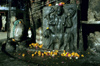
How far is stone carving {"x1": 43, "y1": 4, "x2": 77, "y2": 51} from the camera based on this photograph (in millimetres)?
4754

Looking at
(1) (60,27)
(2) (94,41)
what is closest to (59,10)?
(1) (60,27)

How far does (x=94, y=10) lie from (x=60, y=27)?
85.9 inches

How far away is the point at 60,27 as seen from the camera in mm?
4898

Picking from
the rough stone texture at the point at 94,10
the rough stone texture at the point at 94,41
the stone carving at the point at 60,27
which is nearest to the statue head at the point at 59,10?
the stone carving at the point at 60,27

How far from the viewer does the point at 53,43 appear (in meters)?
5.05

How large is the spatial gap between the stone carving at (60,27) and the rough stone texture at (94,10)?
1411 millimetres

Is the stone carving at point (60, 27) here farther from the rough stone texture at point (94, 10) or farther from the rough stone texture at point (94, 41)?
the rough stone texture at point (94, 10)

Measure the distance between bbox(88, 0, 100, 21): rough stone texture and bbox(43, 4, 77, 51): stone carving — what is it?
141 centimetres

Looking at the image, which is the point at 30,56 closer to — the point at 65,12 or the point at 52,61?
the point at 52,61

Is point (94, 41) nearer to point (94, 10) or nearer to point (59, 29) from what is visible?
point (94, 10)

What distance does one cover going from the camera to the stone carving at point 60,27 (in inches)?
187

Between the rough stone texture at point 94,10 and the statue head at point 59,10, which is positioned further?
the rough stone texture at point 94,10

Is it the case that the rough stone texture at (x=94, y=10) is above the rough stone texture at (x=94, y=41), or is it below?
above

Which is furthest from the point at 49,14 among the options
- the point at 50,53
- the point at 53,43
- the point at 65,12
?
the point at 50,53
